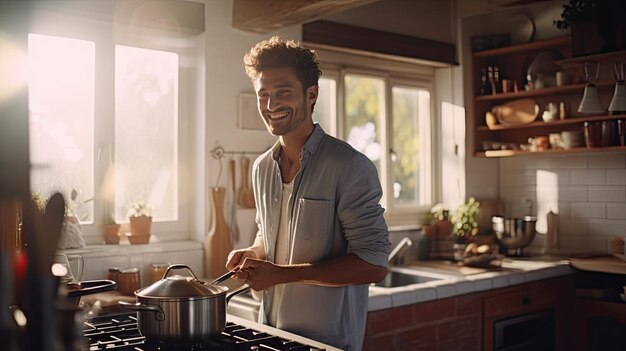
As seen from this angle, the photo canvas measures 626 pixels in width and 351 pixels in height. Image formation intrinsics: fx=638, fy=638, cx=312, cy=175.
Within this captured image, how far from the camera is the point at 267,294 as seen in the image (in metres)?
2.15

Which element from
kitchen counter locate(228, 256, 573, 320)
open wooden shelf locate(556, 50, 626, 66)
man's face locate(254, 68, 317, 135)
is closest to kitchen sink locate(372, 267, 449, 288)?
kitchen counter locate(228, 256, 573, 320)

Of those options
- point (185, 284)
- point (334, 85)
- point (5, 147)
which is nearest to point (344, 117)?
point (334, 85)

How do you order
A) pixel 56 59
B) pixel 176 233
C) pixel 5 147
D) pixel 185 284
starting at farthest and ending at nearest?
1. pixel 176 233
2. pixel 56 59
3. pixel 185 284
4. pixel 5 147

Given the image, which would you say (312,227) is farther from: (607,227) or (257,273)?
(607,227)

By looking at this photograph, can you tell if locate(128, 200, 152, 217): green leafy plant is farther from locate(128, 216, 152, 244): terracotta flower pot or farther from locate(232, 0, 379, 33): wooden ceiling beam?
locate(232, 0, 379, 33): wooden ceiling beam

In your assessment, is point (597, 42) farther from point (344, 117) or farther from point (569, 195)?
point (344, 117)

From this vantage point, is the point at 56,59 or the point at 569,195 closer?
the point at 56,59

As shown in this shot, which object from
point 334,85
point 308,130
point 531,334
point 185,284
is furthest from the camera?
point 334,85

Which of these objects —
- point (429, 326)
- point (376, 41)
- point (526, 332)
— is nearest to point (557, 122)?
point (376, 41)

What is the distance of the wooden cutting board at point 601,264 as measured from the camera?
3.82 metres

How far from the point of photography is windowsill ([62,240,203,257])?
2.96 m

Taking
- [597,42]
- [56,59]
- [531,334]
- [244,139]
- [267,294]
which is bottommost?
[531,334]

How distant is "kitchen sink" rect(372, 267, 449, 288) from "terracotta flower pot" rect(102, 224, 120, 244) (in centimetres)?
156

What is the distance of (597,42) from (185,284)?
127 inches
